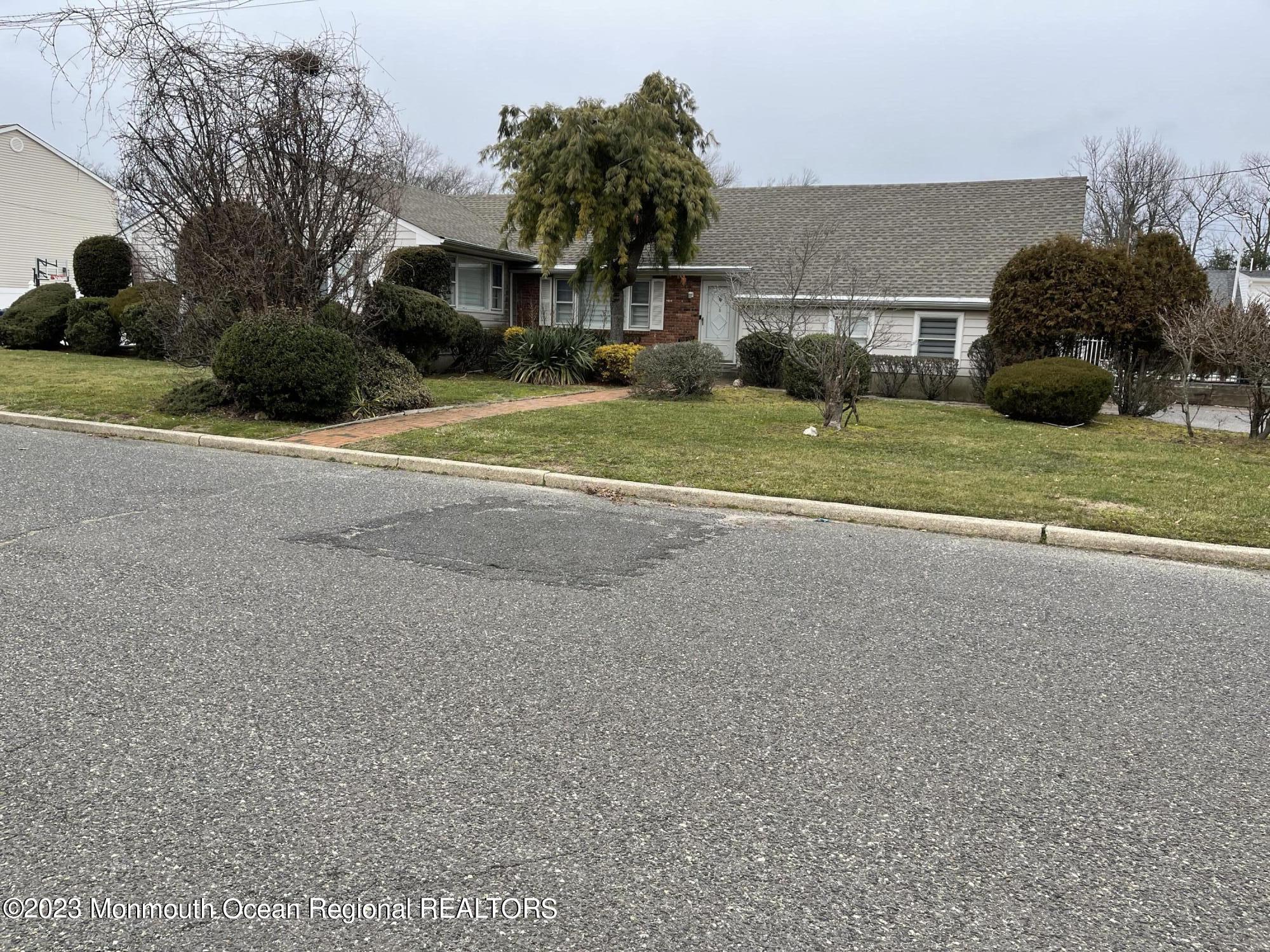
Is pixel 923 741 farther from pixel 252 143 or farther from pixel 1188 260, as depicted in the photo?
pixel 1188 260

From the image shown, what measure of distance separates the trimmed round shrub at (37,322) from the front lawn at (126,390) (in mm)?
676

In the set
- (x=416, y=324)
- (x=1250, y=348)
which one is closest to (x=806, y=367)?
(x=1250, y=348)

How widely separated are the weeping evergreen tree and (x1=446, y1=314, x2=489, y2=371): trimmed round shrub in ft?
7.11

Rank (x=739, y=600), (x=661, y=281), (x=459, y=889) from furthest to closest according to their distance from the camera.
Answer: (x=661, y=281) < (x=739, y=600) < (x=459, y=889)

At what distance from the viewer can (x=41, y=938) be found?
2.29 meters

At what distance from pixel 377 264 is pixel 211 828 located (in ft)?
40.7

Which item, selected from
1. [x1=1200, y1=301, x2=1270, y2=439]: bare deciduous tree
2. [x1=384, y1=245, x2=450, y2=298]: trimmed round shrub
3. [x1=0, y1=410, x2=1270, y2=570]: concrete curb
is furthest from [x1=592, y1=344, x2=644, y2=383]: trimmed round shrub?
[x1=1200, y1=301, x2=1270, y2=439]: bare deciduous tree

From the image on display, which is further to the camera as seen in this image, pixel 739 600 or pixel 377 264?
pixel 377 264

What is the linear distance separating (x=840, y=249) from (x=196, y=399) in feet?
57.1

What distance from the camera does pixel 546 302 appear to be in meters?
25.9

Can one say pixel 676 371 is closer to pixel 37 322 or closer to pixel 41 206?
pixel 37 322

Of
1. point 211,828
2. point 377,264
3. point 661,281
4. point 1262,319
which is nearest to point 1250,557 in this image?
point 211,828

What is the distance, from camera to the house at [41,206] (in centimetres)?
3500

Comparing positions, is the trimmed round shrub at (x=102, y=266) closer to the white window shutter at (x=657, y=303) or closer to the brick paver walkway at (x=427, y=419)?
the white window shutter at (x=657, y=303)
